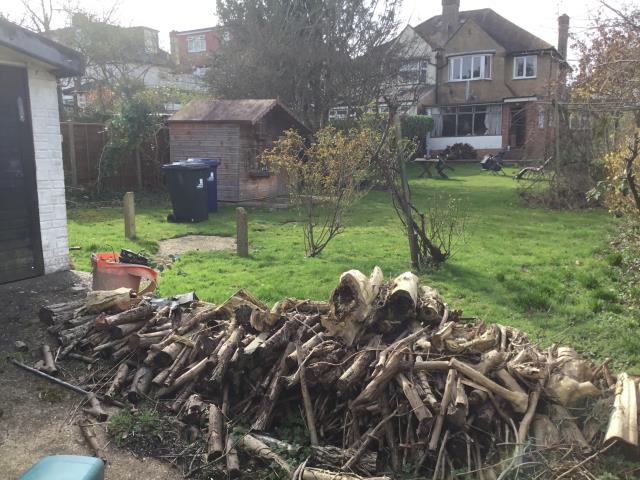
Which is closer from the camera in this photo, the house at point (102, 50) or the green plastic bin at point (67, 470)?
the green plastic bin at point (67, 470)

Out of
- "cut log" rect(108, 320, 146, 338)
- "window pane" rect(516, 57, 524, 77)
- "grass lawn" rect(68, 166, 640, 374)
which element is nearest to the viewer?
"cut log" rect(108, 320, 146, 338)

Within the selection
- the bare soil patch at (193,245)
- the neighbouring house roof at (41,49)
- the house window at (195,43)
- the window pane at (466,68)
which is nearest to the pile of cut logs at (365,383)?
the neighbouring house roof at (41,49)

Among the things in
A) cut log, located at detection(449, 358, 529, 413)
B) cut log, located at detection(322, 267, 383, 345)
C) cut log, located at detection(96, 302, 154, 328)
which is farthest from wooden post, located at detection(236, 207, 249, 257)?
cut log, located at detection(449, 358, 529, 413)

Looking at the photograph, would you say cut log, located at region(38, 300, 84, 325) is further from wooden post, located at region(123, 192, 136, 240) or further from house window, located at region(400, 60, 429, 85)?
house window, located at region(400, 60, 429, 85)

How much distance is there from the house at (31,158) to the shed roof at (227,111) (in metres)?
8.71

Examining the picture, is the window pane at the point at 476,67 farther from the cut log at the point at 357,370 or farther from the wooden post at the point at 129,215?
the cut log at the point at 357,370

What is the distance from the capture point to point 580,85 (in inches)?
597

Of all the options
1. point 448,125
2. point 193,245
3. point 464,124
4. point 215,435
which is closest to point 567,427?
point 215,435

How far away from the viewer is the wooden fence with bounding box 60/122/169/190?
1631 centimetres

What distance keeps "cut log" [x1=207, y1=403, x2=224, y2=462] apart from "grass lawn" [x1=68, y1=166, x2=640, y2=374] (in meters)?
2.89

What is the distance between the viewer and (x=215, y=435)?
4152 millimetres

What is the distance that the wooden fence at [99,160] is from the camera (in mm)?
16312

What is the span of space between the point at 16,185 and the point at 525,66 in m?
37.6

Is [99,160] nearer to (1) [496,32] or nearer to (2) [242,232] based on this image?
(2) [242,232]
